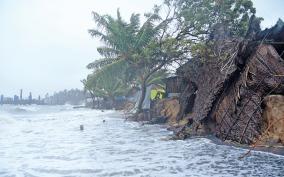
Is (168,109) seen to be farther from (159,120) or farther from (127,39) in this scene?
(127,39)

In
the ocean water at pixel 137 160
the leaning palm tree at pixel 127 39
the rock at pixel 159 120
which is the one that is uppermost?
the leaning palm tree at pixel 127 39

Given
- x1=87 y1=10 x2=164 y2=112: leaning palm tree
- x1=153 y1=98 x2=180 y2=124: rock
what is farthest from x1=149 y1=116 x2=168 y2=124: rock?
x1=87 y1=10 x2=164 y2=112: leaning palm tree

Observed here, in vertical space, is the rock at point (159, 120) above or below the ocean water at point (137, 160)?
above

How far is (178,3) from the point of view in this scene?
19781mm

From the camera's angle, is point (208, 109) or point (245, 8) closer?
point (208, 109)

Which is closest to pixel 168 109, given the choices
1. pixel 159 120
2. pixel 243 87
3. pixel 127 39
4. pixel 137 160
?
pixel 159 120

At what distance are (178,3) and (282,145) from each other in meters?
14.5

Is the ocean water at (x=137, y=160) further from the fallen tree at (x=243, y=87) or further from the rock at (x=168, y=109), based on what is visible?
the rock at (x=168, y=109)

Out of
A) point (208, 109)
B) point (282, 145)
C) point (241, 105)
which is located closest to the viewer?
point (282, 145)

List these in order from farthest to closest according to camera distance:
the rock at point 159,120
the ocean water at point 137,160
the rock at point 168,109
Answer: the rock at point 168,109
the rock at point 159,120
the ocean water at point 137,160

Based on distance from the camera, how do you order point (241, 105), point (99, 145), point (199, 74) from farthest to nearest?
point (199, 74)
point (99, 145)
point (241, 105)

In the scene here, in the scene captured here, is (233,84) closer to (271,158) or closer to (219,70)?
(219,70)

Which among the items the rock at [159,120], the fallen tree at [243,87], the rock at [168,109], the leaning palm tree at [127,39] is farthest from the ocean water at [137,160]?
the leaning palm tree at [127,39]

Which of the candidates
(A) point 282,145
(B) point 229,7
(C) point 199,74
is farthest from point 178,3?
(A) point 282,145
